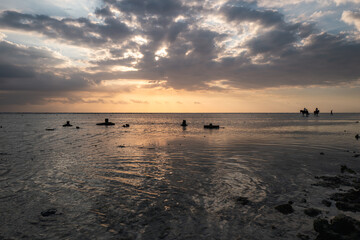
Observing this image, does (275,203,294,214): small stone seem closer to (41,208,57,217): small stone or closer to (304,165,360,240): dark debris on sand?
(304,165,360,240): dark debris on sand

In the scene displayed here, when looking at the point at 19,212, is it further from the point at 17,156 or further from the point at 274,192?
the point at 17,156

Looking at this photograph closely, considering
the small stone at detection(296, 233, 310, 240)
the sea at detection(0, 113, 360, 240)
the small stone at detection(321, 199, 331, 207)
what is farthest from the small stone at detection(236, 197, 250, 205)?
the small stone at detection(321, 199, 331, 207)

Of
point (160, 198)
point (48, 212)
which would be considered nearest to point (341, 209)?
point (160, 198)

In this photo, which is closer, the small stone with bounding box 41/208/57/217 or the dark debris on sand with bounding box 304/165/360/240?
the dark debris on sand with bounding box 304/165/360/240

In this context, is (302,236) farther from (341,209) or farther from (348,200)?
(348,200)

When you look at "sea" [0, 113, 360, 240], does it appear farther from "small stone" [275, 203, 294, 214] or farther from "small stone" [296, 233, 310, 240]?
"small stone" [275, 203, 294, 214]

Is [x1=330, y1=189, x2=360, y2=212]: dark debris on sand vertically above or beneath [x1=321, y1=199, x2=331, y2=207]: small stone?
above

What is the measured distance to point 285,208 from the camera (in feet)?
29.0

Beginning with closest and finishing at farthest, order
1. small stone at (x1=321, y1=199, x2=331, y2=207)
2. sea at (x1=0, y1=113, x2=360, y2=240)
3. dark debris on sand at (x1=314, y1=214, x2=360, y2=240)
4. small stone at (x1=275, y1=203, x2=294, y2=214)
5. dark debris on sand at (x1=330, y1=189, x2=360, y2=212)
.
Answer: dark debris on sand at (x1=314, y1=214, x2=360, y2=240) < sea at (x1=0, y1=113, x2=360, y2=240) < small stone at (x1=275, y1=203, x2=294, y2=214) < dark debris on sand at (x1=330, y1=189, x2=360, y2=212) < small stone at (x1=321, y1=199, x2=331, y2=207)

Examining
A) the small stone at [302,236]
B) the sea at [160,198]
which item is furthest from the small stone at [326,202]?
the small stone at [302,236]

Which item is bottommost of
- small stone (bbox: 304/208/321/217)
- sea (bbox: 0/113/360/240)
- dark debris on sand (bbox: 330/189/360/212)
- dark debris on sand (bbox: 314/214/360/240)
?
sea (bbox: 0/113/360/240)

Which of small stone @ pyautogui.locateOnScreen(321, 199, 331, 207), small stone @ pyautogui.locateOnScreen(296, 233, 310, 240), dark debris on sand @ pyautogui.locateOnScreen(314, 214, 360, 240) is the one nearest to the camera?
dark debris on sand @ pyautogui.locateOnScreen(314, 214, 360, 240)

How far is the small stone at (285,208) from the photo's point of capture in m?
8.72

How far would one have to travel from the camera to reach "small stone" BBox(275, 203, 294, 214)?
8719mm
